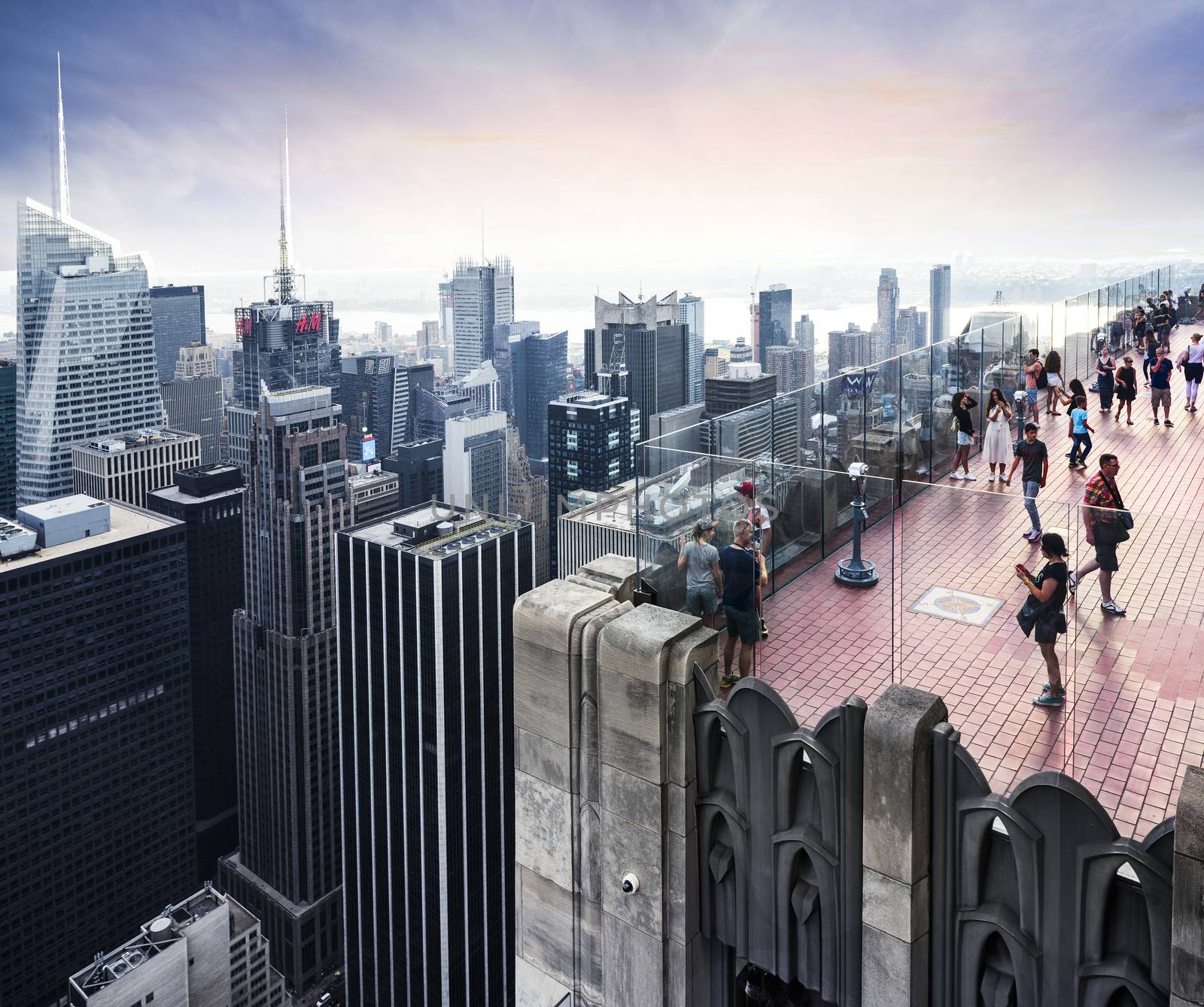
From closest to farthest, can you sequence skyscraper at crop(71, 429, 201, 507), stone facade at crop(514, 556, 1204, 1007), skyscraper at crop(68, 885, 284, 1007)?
1. stone facade at crop(514, 556, 1204, 1007)
2. skyscraper at crop(68, 885, 284, 1007)
3. skyscraper at crop(71, 429, 201, 507)

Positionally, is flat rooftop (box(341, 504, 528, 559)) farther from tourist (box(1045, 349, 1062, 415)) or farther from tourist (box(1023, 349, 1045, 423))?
tourist (box(1023, 349, 1045, 423))

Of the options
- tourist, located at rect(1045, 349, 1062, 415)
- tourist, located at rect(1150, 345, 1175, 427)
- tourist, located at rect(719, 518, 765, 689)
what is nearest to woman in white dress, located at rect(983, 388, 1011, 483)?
tourist, located at rect(1045, 349, 1062, 415)

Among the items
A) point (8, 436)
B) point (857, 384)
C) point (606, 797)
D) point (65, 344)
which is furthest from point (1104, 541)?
point (8, 436)

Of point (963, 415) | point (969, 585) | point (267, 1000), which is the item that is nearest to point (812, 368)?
point (267, 1000)

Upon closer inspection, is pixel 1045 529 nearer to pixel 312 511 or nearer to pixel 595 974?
pixel 595 974

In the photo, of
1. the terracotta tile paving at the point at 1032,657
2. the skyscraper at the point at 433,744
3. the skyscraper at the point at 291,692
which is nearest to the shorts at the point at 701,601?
the terracotta tile paving at the point at 1032,657

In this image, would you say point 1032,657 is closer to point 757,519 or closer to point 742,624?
point 742,624
